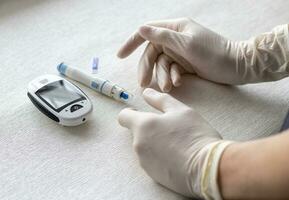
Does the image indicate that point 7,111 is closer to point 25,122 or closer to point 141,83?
point 25,122

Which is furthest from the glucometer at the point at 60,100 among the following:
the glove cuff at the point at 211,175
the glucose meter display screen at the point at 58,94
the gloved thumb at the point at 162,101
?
the glove cuff at the point at 211,175

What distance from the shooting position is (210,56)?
82 cm

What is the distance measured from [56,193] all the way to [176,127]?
0.21 meters

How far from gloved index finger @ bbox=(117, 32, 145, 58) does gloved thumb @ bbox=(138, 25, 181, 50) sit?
0.11 ft

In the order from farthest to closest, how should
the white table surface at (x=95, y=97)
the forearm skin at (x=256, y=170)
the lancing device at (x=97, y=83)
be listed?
the lancing device at (x=97, y=83) < the white table surface at (x=95, y=97) < the forearm skin at (x=256, y=170)

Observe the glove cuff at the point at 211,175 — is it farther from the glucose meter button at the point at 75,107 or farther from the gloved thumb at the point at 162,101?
the glucose meter button at the point at 75,107

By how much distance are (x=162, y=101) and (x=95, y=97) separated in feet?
0.46

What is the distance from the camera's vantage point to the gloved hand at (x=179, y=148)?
2.02ft

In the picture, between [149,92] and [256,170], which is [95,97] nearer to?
[149,92]

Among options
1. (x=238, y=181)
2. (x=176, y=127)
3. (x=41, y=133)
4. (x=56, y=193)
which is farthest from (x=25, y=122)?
(x=238, y=181)

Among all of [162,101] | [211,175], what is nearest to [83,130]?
[162,101]

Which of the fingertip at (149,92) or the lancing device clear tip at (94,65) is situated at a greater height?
the fingertip at (149,92)

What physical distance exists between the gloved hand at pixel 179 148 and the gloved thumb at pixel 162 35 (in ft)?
0.48

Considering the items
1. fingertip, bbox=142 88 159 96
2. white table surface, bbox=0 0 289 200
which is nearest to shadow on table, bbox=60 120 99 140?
white table surface, bbox=0 0 289 200
